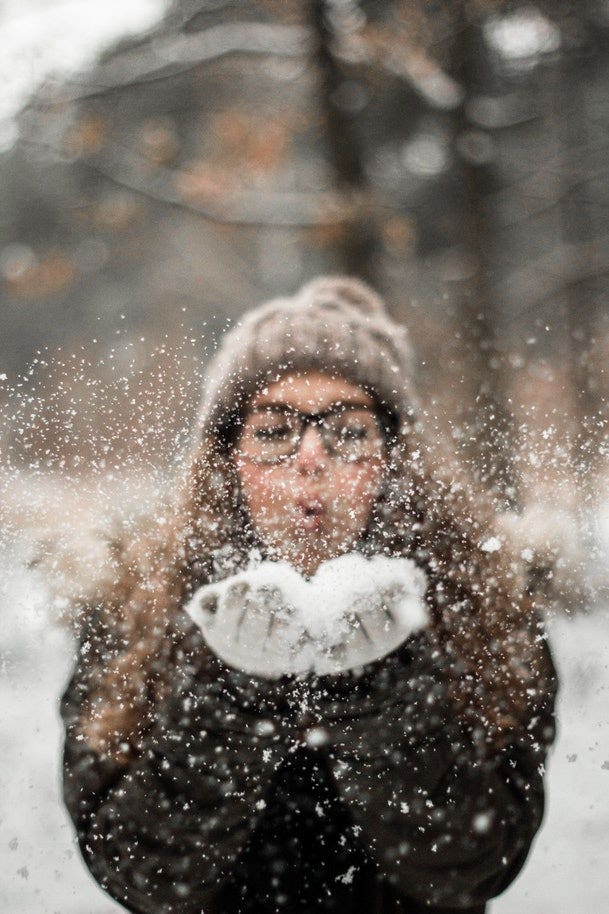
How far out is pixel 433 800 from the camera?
108cm

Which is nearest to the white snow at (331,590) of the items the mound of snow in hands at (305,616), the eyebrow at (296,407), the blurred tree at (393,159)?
the mound of snow in hands at (305,616)

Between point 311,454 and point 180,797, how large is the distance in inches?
21.2

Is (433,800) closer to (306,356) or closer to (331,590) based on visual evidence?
(331,590)

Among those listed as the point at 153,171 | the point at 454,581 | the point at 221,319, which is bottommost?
the point at 221,319

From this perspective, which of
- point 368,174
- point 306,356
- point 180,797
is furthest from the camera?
point 368,174

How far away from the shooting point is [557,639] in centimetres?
126

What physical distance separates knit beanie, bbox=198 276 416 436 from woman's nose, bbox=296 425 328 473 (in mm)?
158

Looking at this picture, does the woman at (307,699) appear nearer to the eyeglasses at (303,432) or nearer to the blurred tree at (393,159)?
the eyeglasses at (303,432)

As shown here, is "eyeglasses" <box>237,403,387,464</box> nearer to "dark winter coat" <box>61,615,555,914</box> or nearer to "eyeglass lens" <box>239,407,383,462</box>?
"eyeglass lens" <box>239,407,383,462</box>

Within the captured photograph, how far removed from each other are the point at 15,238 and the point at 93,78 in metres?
1.95

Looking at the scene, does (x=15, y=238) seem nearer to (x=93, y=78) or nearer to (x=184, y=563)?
(x=93, y=78)

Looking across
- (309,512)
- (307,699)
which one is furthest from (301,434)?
(307,699)

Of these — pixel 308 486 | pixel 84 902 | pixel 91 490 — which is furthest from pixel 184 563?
pixel 84 902

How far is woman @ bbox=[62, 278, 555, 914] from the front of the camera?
3.54 ft
